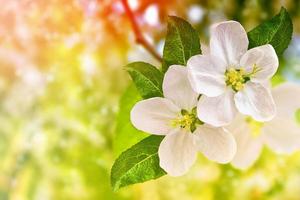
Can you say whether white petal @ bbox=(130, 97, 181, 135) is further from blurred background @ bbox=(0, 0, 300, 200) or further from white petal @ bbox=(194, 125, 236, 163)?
blurred background @ bbox=(0, 0, 300, 200)

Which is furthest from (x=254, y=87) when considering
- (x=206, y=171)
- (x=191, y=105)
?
(x=206, y=171)

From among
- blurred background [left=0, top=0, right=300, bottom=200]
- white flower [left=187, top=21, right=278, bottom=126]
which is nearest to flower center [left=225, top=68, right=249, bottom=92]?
white flower [left=187, top=21, right=278, bottom=126]

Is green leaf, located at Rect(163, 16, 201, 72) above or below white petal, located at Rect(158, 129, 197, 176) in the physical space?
above

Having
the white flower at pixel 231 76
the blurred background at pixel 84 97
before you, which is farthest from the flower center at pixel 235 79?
the blurred background at pixel 84 97

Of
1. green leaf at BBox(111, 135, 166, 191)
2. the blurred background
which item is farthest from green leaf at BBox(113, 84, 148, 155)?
the blurred background

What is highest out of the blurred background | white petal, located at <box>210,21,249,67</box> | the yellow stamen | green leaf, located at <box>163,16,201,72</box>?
the blurred background

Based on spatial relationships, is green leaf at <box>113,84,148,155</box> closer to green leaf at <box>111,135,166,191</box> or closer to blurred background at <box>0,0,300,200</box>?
green leaf at <box>111,135,166,191</box>

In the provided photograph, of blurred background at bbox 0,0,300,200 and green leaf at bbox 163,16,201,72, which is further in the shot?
blurred background at bbox 0,0,300,200
